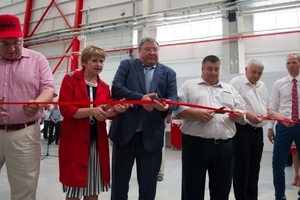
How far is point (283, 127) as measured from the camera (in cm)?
220

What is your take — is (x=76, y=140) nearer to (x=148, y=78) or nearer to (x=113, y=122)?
(x=113, y=122)

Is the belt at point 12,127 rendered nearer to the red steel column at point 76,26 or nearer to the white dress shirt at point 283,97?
the white dress shirt at point 283,97

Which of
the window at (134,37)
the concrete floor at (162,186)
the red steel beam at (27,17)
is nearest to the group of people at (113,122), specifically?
the concrete floor at (162,186)

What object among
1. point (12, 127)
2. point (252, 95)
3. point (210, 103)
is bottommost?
point (12, 127)

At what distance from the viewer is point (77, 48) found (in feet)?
29.1

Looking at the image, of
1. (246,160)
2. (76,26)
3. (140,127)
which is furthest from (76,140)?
(76,26)

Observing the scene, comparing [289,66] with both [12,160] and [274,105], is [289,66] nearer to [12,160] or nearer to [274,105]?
Result: [274,105]

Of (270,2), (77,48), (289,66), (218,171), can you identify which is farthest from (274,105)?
(77,48)

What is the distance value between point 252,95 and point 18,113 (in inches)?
75.0

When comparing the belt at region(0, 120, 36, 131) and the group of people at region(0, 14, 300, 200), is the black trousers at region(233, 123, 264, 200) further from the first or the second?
the belt at region(0, 120, 36, 131)

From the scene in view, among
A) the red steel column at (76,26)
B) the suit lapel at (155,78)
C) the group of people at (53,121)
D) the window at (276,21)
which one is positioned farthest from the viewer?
the red steel column at (76,26)

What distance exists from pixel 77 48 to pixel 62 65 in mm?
1090

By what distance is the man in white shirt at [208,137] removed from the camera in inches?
64.2

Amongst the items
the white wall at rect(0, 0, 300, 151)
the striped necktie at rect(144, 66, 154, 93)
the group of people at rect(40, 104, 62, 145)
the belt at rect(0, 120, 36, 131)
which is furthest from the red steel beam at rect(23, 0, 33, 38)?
the striped necktie at rect(144, 66, 154, 93)
